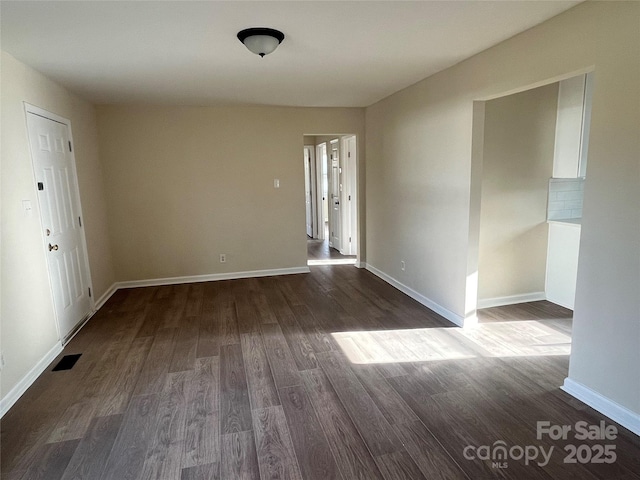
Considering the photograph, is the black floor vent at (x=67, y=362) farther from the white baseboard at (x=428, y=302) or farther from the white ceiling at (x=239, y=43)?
the white baseboard at (x=428, y=302)

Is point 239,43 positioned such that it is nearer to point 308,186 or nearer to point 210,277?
point 210,277

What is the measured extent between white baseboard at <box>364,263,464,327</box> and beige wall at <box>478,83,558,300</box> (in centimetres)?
52

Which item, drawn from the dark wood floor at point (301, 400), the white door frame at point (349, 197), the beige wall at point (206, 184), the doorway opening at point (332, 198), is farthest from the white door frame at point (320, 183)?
the dark wood floor at point (301, 400)

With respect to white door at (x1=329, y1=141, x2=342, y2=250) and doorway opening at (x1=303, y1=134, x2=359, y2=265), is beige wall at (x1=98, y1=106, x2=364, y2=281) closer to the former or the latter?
doorway opening at (x1=303, y1=134, x2=359, y2=265)

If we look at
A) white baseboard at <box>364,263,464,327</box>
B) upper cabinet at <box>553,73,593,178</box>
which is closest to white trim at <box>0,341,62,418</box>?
white baseboard at <box>364,263,464,327</box>

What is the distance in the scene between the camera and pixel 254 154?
5043 millimetres

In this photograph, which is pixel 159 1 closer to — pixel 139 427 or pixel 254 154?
pixel 139 427

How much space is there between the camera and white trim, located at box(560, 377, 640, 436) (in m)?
2.00

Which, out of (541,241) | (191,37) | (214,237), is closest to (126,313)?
(214,237)

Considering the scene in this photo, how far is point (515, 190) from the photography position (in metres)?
3.76

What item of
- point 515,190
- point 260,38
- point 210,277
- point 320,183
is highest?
point 260,38

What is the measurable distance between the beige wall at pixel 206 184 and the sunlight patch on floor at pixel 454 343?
7.94 feet

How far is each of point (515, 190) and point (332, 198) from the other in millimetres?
3756

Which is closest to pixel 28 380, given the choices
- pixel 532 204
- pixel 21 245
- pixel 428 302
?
pixel 21 245
